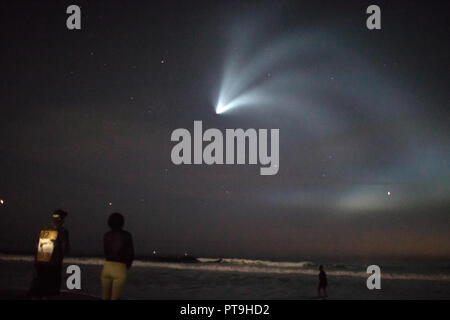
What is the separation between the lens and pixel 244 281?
Answer: 42.0 m

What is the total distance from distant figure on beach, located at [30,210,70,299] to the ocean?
2104 centimetres

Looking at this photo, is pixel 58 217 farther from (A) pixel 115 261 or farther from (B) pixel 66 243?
(A) pixel 115 261

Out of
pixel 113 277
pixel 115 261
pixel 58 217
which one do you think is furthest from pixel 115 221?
pixel 58 217

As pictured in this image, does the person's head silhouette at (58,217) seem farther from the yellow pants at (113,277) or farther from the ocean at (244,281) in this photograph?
the ocean at (244,281)

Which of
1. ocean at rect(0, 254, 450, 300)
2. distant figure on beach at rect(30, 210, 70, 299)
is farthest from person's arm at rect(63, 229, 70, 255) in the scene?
ocean at rect(0, 254, 450, 300)

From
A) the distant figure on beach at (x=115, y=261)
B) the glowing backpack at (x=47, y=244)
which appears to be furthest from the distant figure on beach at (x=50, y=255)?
the distant figure on beach at (x=115, y=261)

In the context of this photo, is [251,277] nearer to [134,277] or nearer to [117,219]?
[134,277]

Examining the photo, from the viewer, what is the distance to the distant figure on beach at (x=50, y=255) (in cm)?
792

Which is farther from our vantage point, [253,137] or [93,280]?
[93,280]
